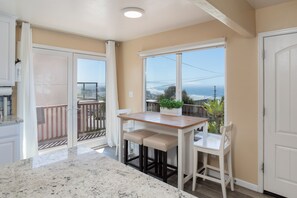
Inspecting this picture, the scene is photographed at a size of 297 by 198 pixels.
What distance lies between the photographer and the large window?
3039 mm

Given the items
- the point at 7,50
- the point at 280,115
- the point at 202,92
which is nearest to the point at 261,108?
the point at 280,115

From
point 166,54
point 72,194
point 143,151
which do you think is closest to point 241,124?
point 143,151

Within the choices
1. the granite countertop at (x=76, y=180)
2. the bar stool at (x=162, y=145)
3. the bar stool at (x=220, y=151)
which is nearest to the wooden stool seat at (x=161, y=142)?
the bar stool at (x=162, y=145)

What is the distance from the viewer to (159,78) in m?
3.92

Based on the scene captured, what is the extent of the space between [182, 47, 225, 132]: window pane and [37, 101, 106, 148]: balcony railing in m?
2.07

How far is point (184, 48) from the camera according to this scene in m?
3.26

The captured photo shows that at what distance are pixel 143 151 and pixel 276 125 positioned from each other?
184cm

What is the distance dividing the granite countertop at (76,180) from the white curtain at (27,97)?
2.37 meters

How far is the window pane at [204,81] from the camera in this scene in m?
3.02

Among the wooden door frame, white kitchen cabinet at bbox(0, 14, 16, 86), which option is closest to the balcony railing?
white kitchen cabinet at bbox(0, 14, 16, 86)

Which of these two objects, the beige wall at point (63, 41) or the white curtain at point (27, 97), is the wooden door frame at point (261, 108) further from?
the white curtain at point (27, 97)

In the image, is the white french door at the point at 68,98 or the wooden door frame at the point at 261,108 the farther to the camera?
the white french door at the point at 68,98

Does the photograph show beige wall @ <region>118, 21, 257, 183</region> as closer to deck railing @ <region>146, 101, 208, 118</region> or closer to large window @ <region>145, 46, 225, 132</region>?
large window @ <region>145, 46, 225, 132</region>

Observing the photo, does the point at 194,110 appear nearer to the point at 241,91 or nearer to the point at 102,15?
the point at 241,91
